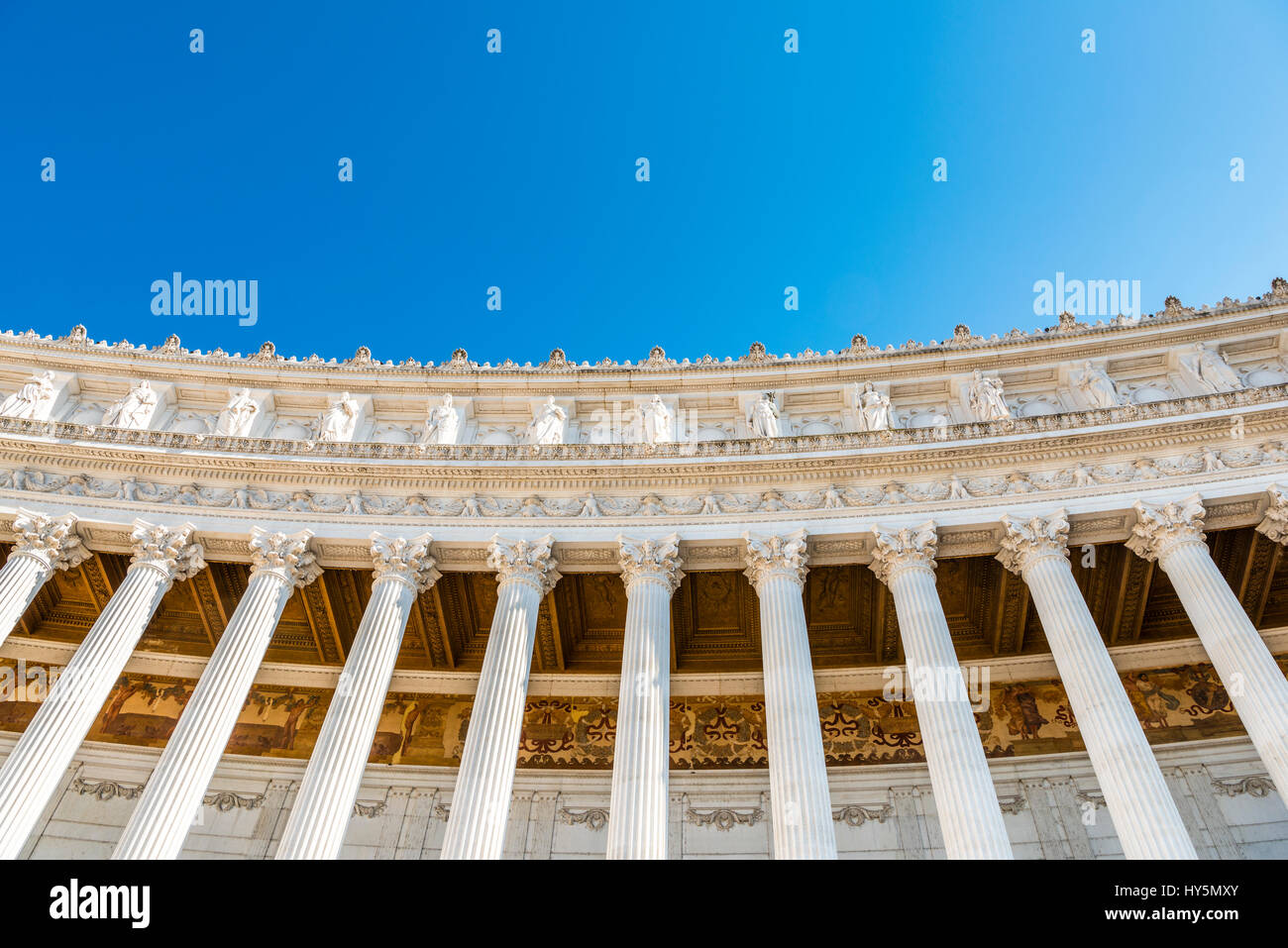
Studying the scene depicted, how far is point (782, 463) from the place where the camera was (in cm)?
2141

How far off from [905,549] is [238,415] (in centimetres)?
1726

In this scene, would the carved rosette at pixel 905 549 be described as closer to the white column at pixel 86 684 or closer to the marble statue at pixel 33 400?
the white column at pixel 86 684

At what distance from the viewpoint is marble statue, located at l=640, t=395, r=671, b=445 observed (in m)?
23.9

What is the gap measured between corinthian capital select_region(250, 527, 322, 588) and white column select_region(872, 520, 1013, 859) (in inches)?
498

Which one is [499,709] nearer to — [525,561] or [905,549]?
[525,561]

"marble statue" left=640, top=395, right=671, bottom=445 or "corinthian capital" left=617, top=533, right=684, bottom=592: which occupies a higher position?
"marble statue" left=640, top=395, right=671, bottom=445

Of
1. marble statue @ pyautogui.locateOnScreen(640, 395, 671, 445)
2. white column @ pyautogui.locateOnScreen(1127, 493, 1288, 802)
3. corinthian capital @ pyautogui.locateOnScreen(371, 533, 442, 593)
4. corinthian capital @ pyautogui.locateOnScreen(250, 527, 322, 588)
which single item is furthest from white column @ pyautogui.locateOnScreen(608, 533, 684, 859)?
white column @ pyautogui.locateOnScreen(1127, 493, 1288, 802)

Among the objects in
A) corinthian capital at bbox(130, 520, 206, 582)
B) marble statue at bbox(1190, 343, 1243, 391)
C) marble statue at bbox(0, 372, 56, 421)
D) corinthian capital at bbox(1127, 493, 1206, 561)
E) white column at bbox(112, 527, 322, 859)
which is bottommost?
white column at bbox(112, 527, 322, 859)

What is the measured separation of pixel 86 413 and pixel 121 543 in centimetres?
618

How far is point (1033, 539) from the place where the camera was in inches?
761

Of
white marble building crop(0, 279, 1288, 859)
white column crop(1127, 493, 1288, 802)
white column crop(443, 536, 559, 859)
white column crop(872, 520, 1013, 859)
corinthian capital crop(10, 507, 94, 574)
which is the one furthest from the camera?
corinthian capital crop(10, 507, 94, 574)

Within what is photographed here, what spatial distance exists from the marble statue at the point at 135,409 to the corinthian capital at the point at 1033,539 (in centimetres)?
2108

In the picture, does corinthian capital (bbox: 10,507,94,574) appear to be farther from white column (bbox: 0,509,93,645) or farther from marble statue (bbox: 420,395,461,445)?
marble statue (bbox: 420,395,461,445)
